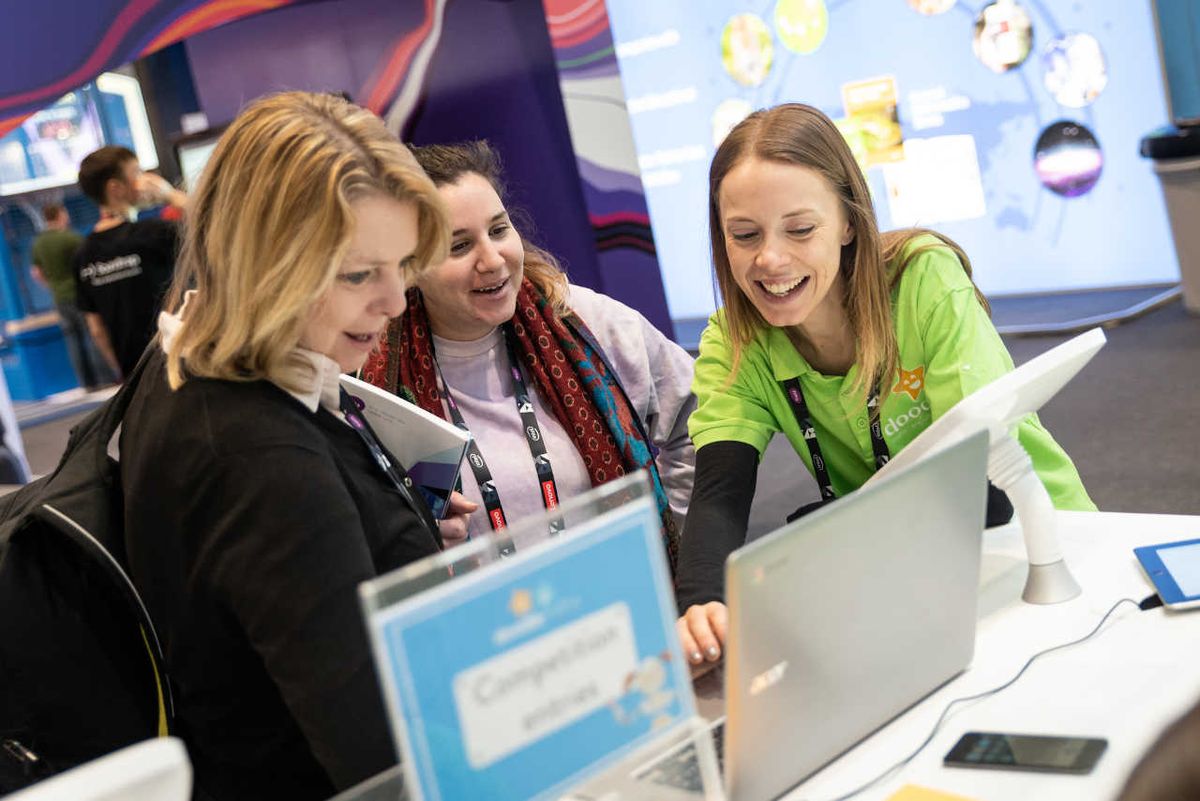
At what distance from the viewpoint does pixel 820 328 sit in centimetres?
→ 231

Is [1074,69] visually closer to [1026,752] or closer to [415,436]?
[415,436]

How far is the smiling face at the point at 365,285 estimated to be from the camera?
4.95 feet

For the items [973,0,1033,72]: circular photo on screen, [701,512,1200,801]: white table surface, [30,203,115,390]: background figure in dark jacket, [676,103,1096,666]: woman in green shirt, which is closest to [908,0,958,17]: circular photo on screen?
[973,0,1033,72]: circular photo on screen

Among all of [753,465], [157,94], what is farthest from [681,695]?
[157,94]

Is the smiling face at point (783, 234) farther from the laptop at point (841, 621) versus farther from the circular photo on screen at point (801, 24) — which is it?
the circular photo on screen at point (801, 24)

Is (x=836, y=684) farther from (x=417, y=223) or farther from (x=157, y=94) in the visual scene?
(x=157, y=94)

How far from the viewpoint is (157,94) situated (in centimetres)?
1055

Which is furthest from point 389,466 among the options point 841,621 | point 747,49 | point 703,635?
point 747,49

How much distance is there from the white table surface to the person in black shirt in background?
16.0ft

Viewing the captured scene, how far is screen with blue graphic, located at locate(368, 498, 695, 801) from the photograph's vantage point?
3.47 feet

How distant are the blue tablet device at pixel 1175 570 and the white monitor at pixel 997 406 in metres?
0.32

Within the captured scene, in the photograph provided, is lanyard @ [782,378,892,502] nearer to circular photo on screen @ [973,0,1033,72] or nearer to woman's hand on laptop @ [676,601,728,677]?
woman's hand on laptop @ [676,601,728,677]

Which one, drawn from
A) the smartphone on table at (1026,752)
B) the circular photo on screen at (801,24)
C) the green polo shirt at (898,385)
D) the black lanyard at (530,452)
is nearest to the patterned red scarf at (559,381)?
the black lanyard at (530,452)

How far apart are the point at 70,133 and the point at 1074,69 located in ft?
26.3
